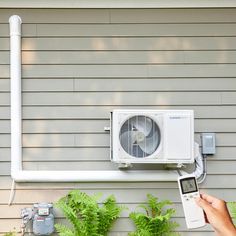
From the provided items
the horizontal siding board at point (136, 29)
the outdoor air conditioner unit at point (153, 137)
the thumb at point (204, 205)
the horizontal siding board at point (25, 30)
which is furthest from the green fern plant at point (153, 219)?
the thumb at point (204, 205)

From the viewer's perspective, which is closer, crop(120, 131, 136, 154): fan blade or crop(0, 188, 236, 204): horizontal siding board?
crop(120, 131, 136, 154): fan blade

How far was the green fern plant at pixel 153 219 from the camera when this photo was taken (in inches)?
147

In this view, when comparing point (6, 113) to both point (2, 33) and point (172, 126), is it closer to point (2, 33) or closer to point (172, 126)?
point (2, 33)

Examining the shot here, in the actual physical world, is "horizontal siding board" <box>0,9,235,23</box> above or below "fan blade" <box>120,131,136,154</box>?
above

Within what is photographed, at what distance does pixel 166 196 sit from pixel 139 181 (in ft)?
0.84

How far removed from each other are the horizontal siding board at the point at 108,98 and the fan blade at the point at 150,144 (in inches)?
14.9

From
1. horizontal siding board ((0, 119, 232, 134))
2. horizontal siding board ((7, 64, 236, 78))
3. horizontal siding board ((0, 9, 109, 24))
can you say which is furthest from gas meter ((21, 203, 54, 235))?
horizontal siding board ((0, 9, 109, 24))

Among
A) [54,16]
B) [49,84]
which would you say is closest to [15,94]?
[49,84]

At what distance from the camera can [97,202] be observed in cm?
385

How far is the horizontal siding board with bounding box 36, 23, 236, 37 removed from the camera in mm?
3951

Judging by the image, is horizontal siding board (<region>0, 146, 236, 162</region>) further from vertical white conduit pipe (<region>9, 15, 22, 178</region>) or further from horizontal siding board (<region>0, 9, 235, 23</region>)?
horizontal siding board (<region>0, 9, 235, 23</region>)

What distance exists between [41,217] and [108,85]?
1.19m

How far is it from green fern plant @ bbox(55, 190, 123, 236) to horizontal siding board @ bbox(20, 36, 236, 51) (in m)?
1.21

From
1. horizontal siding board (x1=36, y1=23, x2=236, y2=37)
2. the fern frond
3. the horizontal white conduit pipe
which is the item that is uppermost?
horizontal siding board (x1=36, y1=23, x2=236, y2=37)
